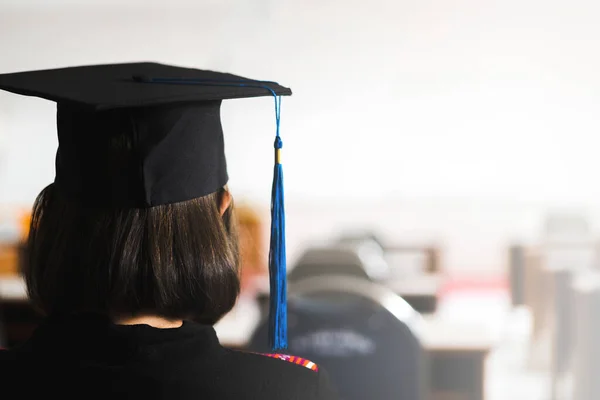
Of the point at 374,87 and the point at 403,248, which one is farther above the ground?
the point at 374,87

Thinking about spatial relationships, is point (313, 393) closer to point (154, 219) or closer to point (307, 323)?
point (154, 219)

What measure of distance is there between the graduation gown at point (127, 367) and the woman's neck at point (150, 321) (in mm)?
20

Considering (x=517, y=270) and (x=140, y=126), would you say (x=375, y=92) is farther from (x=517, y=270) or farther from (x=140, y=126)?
(x=140, y=126)

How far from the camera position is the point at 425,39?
6434mm

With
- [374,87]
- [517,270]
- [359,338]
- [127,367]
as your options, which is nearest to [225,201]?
[127,367]

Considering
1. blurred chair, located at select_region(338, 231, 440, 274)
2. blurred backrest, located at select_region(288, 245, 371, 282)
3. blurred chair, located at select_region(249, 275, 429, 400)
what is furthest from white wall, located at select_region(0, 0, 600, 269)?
blurred chair, located at select_region(249, 275, 429, 400)

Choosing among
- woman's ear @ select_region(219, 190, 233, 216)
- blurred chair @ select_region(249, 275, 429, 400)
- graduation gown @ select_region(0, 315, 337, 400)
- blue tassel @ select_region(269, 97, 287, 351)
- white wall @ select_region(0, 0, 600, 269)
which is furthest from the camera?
white wall @ select_region(0, 0, 600, 269)

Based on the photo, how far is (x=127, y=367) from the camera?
2.89 feet

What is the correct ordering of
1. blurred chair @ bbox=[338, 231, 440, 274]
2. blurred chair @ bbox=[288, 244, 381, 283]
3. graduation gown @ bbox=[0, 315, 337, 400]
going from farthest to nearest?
blurred chair @ bbox=[338, 231, 440, 274]
blurred chair @ bbox=[288, 244, 381, 283]
graduation gown @ bbox=[0, 315, 337, 400]

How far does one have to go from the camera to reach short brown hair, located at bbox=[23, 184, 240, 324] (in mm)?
876

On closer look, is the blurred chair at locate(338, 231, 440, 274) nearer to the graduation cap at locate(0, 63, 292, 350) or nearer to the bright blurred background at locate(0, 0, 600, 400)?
the bright blurred background at locate(0, 0, 600, 400)

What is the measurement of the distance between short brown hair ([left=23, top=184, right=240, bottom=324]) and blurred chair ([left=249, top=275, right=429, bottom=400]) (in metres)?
0.92

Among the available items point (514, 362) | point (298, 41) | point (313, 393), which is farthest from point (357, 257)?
point (298, 41)

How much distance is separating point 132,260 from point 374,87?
19.5 feet
